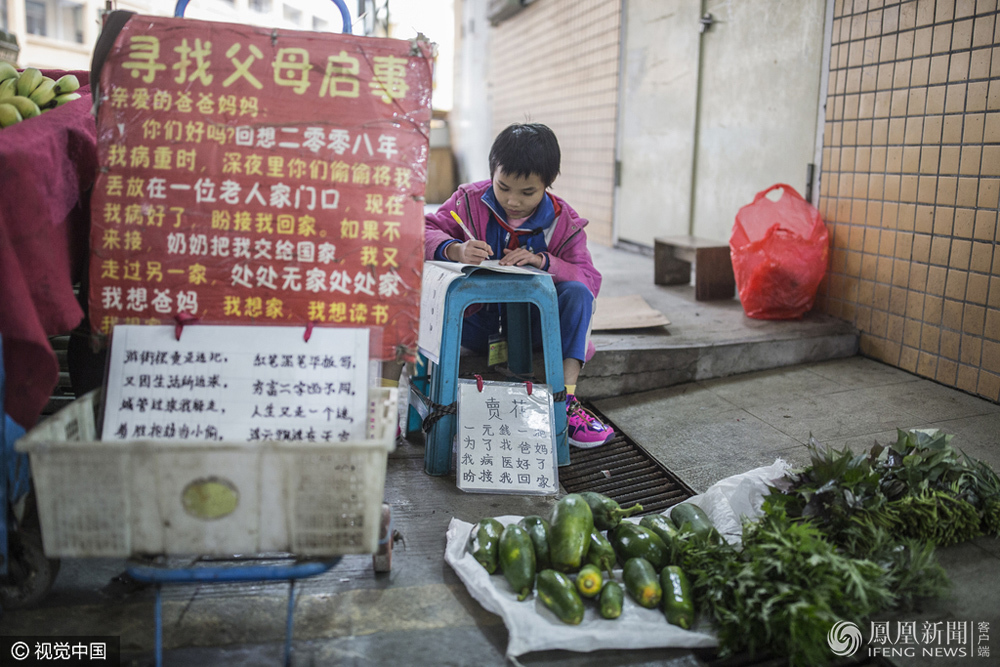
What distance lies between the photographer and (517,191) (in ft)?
10.3

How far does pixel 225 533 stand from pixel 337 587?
21.8 inches

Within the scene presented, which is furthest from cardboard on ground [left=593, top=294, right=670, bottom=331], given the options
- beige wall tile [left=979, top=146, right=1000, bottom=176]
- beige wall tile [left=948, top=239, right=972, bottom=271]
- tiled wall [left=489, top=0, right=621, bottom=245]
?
tiled wall [left=489, top=0, right=621, bottom=245]

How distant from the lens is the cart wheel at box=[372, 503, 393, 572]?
222 cm

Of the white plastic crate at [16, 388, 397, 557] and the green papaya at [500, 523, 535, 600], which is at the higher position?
the white plastic crate at [16, 388, 397, 557]

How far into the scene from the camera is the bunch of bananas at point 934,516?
235 centimetres

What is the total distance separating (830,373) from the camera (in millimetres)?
4230

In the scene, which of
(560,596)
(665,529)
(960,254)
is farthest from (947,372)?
(560,596)

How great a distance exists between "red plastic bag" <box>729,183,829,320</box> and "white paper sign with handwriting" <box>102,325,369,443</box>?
3242mm

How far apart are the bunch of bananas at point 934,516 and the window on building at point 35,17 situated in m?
21.7

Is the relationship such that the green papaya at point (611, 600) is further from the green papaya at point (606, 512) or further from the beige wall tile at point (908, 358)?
the beige wall tile at point (908, 358)

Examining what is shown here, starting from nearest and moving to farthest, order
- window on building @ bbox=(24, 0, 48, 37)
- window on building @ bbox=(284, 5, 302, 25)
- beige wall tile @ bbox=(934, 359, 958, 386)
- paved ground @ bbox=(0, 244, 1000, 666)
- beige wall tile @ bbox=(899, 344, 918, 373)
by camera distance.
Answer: paved ground @ bbox=(0, 244, 1000, 666)
beige wall tile @ bbox=(934, 359, 958, 386)
beige wall tile @ bbox=(899, 344, 918, 373)
window on building @ bbox=(24, 0, 48, 37)
window on building @ bbox=(284, 5, 302, 25)

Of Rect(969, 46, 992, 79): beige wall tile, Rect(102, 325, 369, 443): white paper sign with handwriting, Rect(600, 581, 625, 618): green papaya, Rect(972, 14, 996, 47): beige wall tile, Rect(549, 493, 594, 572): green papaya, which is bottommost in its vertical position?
Rect(600, 581, 625, 618): green papaya

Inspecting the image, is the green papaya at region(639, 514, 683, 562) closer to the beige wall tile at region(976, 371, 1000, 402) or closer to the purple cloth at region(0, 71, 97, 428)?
the purple cloth at region(0, 71, 97, 428)

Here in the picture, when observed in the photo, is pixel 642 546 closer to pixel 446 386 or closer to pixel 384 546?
pixel 384 546
